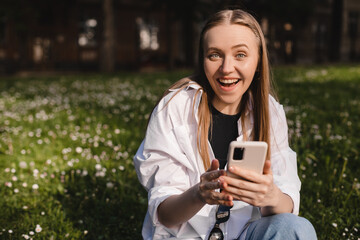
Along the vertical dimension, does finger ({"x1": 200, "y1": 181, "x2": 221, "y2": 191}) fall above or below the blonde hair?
below

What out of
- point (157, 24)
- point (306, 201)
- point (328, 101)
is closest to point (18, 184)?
point (306, 201)

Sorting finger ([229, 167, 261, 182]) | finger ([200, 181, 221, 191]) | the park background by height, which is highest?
finger ([229, 167, 261, 182])

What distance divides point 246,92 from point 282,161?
472 millimetres

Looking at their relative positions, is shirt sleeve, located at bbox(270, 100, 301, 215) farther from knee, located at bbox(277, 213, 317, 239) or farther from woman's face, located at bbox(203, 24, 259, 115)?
woman's face, located at bbox(203, 24, 259, 115)

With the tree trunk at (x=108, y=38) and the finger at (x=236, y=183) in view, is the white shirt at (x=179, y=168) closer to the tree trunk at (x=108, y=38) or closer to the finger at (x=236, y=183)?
the finger at (x=236, y=183)

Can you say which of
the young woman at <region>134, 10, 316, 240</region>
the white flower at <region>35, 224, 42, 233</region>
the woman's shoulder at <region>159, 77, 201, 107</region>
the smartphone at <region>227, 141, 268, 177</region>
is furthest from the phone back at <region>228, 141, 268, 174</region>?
the white flower at <region>35, 224, 42, 233</region>

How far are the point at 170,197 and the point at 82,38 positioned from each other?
25.4 meters

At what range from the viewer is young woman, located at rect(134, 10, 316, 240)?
1.88m

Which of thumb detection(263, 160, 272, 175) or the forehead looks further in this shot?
the forehead

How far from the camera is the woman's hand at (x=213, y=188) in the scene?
156cm

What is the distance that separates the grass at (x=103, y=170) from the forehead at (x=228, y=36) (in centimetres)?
158

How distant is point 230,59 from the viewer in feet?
6.53

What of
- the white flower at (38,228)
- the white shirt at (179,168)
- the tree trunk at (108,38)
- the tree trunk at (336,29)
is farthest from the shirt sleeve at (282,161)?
the tree trunk at (336,29)

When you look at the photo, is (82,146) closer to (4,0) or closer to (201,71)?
(201,71)
